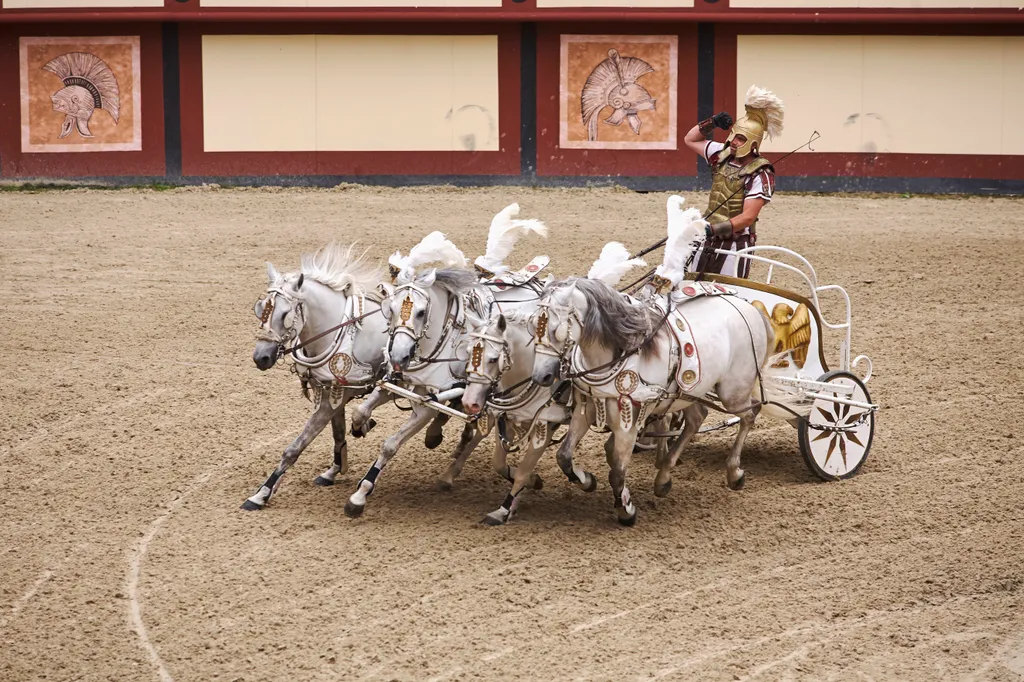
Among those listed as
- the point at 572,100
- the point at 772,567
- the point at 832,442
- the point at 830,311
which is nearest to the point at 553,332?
the point at 772,567

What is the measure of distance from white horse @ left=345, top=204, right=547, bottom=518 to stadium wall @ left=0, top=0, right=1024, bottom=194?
9.78 m

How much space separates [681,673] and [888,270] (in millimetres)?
9051

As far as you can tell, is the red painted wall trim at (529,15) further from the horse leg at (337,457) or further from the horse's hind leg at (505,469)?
the horse's hind leg at (505,469)

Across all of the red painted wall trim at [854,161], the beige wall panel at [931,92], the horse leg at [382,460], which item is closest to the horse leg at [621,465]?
the horse leg at [382,460]

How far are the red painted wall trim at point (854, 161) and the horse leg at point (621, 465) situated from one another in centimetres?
1083

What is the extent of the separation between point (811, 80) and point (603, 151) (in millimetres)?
2958

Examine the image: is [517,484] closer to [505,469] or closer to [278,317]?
[505,469]

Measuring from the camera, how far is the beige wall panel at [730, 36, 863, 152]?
18.3 meters

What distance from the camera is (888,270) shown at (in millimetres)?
14742

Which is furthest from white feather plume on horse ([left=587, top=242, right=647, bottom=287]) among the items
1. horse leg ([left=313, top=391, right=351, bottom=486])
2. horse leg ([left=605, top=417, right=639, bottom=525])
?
horse leg ([left=313, top=391, right=351, bottom=486])

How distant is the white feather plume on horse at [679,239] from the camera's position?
845cm

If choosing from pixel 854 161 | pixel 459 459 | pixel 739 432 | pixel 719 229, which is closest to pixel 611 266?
pixel 719 229

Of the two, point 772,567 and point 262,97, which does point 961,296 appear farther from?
point 262,97

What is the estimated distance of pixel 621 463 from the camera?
834 centimetres
